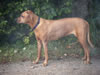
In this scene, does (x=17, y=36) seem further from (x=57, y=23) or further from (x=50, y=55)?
(x=57, y=23)

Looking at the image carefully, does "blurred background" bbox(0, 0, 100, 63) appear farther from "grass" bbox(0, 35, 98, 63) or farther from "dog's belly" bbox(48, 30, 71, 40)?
"dog's belly" bbox(48, 30, 71, 40)

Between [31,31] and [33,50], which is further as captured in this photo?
[31,31]

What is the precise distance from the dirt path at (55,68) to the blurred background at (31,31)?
1.60 feet

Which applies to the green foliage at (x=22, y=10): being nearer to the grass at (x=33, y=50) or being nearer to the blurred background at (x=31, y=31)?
the blurred background at (x=31, y=31)

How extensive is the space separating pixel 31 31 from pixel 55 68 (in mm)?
2119

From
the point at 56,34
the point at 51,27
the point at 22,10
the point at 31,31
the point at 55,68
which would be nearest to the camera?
the point at 55,68

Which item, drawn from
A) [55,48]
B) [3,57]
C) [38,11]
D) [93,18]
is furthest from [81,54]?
[3,57]

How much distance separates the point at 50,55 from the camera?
19.5 ft

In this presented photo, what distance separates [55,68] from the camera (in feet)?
15.8

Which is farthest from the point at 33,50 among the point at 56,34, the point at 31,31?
the point at 56,34

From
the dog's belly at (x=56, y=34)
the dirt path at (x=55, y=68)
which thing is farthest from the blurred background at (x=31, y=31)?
the dog's belly at (x=56, y=34)

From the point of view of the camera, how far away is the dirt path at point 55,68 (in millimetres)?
4530

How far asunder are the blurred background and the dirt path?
49cm

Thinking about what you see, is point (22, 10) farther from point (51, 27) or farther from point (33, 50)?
point (51, 27)
